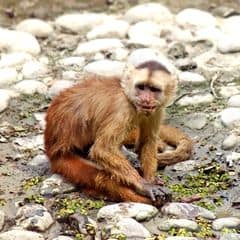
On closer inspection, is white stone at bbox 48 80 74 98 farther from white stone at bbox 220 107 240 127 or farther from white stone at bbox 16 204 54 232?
white stone at bbox 16 204 54 232

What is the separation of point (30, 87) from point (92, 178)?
2021 mm

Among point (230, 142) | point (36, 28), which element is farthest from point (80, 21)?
point (230, 142)

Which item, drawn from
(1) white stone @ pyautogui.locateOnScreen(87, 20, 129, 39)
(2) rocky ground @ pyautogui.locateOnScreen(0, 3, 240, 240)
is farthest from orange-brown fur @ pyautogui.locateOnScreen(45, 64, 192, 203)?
(1) white stone @ pyautogui.locateOnScreen(87, 20, 129, 39)

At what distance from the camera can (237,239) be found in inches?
192

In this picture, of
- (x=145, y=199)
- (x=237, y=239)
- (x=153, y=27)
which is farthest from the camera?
(x=153, y=27)

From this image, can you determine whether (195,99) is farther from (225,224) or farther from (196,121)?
(225,224)

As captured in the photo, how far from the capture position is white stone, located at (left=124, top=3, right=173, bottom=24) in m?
9.08

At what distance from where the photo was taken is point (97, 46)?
26.9 feet

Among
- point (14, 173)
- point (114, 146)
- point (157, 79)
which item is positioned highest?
point (157, 79)

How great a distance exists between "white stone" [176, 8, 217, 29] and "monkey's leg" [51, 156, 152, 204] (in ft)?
11.6

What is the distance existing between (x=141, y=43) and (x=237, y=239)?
149 inches

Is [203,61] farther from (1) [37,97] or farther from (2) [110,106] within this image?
(2) [110,106]

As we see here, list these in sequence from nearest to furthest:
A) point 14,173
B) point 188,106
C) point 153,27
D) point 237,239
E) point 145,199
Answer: point 237,239 → point 145,199 → point 14,173 → point 188,106 → point 153,27

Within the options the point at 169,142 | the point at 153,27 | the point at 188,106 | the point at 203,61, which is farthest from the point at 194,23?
the point at 169,142
